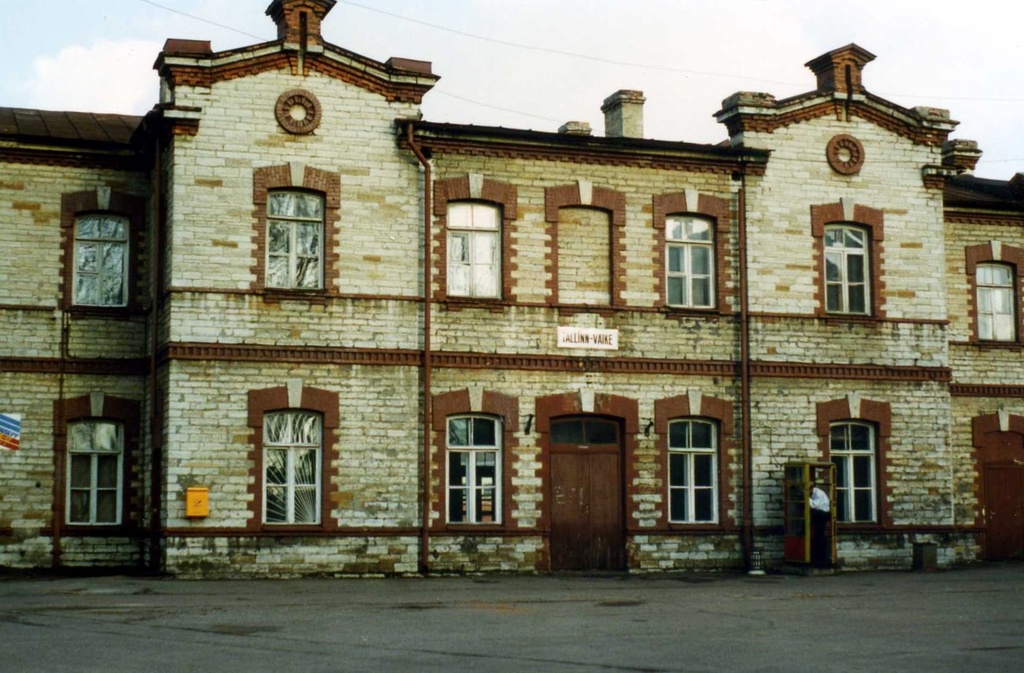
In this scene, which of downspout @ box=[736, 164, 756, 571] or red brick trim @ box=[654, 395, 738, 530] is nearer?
red brick trim @ box=[654, 395, 738, 530]

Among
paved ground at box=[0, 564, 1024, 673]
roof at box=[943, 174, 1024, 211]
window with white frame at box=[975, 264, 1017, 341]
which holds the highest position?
roof at box=[943, 174, 1024, 211]

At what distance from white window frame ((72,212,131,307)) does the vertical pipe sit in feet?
36.2

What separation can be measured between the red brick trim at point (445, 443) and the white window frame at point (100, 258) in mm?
5988

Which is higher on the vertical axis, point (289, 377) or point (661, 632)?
point (289, 377)

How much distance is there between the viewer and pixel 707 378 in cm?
2577

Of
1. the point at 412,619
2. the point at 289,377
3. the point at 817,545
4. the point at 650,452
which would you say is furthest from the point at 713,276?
the point at 412,619

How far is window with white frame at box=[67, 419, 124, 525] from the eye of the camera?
2459cm

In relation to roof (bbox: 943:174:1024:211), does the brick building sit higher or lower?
lower

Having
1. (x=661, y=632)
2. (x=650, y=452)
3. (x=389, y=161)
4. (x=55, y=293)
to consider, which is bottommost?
(x=661, y=632)

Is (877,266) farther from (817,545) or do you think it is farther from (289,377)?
(289,377)

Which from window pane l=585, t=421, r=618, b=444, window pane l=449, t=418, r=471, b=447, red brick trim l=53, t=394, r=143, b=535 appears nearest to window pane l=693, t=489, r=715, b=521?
window pane l=585, t=421, r=618, b=444

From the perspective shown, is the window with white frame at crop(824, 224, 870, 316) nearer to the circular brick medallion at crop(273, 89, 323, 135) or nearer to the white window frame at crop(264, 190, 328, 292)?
the white window frame at crop(264, 190, 328, 292)

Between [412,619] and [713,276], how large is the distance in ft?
37.7

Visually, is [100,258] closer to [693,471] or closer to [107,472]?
[107,472]
